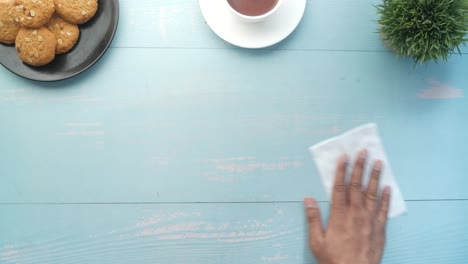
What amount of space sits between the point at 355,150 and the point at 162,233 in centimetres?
32

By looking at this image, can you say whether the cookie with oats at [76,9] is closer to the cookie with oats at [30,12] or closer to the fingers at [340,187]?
the cookie with oats at [30,12]

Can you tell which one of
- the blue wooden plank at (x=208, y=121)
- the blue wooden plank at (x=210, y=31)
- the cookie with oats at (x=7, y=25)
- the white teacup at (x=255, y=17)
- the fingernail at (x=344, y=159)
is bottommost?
the fingernail at (x=344, y=159)

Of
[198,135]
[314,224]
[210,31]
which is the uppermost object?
[210,31]

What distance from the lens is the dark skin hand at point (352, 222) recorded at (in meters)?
0.52

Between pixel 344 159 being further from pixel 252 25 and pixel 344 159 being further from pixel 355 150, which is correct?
pixel 252 25

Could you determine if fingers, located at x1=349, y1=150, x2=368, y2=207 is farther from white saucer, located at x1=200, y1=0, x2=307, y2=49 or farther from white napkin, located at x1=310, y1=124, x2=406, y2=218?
white saucer, located at x1=200, y1=0, x2=307, y2=49

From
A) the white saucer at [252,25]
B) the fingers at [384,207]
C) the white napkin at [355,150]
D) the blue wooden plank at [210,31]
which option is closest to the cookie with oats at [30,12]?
the blue wooden plank at [210,31]

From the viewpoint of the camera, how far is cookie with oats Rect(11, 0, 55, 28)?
44 centimetres

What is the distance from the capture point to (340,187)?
520 millimetres

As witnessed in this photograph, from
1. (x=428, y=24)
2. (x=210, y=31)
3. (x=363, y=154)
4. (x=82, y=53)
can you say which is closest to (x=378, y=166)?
(x=363, y=154)

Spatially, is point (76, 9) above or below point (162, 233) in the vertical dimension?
above

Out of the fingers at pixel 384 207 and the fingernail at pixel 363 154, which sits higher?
the fingernail at pixel 363 154

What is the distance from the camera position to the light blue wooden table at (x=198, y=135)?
0.53 metres

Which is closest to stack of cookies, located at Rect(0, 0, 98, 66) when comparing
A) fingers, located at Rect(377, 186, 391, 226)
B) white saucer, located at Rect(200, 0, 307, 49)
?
white saucer, located at Rect(200, 0, 307, 49)
